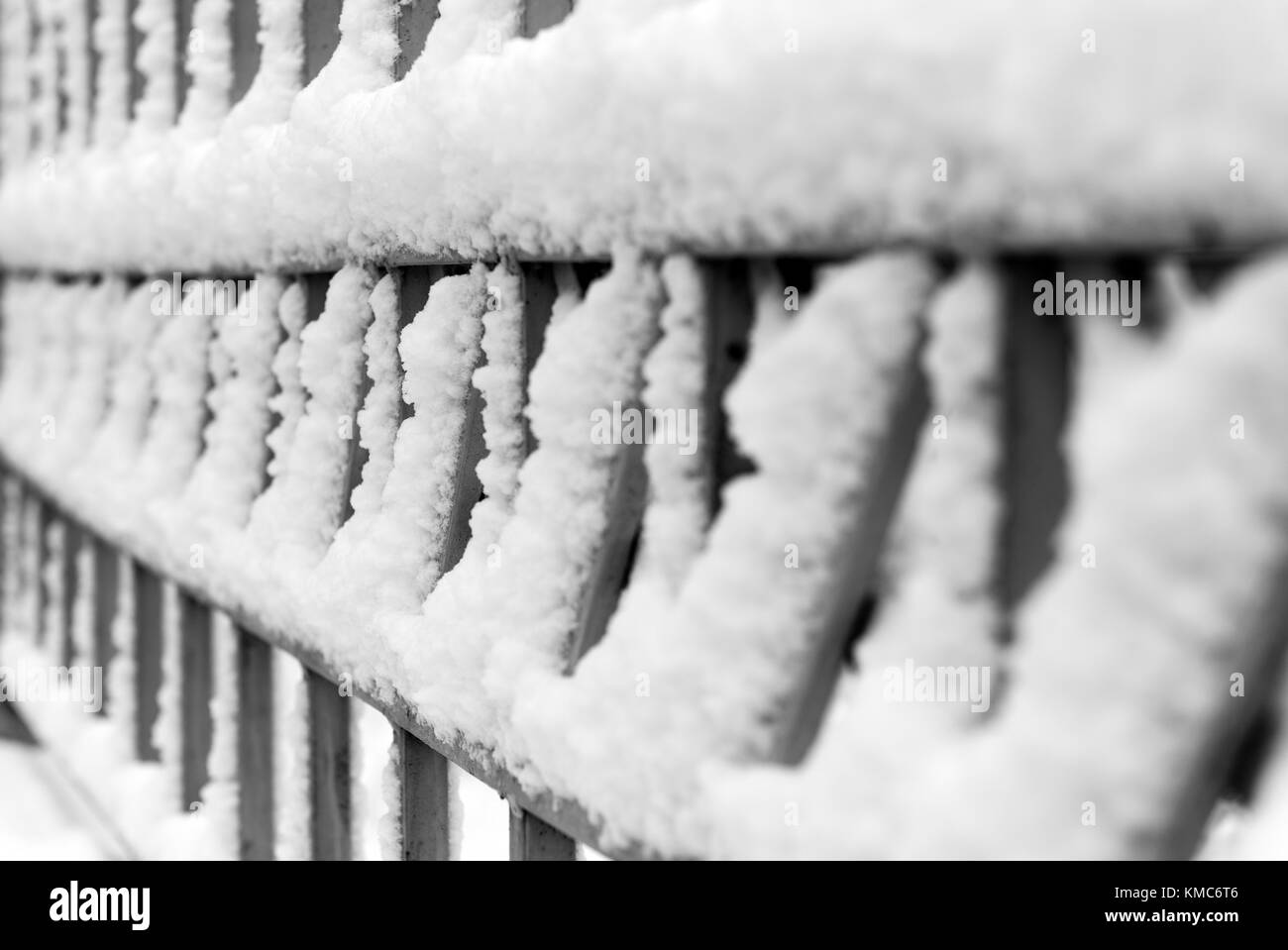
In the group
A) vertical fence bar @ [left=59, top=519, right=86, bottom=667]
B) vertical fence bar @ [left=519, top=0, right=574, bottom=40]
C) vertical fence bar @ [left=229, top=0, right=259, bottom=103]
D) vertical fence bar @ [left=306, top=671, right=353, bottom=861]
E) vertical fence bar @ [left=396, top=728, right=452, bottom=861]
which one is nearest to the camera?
vertical fence bar @ [left=519, top=0, right=574, bottom=40]

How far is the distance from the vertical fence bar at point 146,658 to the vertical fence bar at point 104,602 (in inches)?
11.5

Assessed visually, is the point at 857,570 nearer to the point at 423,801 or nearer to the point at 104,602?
the point at 423,801

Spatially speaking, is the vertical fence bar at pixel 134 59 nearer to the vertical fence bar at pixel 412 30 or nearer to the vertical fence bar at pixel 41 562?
the vertical fence bar at pixel 412 30

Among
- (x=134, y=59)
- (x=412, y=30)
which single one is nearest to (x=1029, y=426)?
(x=412, y=30)

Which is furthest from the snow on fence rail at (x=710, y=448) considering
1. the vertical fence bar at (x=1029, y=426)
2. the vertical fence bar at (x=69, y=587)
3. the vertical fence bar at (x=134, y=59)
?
the vertical fence bar at (x=69, y=587)

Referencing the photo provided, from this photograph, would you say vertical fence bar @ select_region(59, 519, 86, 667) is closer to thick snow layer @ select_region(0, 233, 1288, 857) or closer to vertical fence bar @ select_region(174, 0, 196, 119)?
vertical fence bar @ select_region(174, 0, 196, 119)

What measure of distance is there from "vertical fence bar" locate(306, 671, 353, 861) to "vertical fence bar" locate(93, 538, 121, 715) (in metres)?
1.41

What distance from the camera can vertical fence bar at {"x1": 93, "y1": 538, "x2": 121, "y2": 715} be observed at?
354cm

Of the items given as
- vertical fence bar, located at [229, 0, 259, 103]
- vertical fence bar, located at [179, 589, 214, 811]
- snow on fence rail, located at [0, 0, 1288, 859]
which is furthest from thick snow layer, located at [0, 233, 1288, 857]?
vertical fence bar, located at [179, 589, 214, 811]

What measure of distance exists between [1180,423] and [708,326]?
0.49 meters

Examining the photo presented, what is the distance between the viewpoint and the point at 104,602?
11.8 feet

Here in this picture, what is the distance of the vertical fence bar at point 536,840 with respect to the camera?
1594 mm
